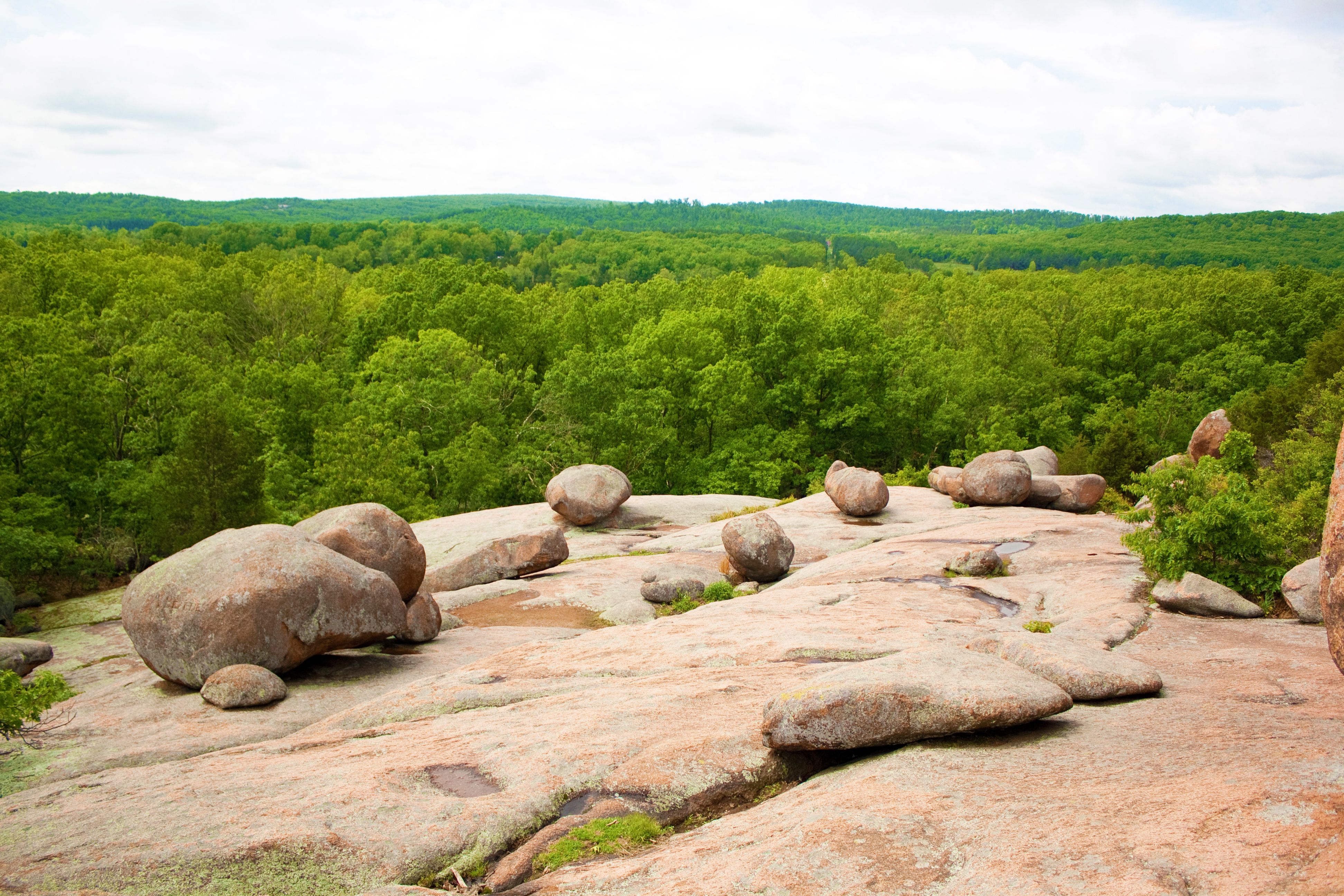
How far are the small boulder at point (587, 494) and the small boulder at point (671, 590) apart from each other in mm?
10460

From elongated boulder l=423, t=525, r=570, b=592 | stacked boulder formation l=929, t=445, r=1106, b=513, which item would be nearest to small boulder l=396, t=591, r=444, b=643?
elongated boulder l=423, t=525, r=570, b=592

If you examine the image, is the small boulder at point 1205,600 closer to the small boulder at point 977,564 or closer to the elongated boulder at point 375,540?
the small boulder at point 977,564

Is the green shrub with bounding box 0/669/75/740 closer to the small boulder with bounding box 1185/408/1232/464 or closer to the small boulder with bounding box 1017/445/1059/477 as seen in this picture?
the small boulder with bounding box 1017/445/1059/477

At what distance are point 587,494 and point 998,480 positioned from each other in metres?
15.9

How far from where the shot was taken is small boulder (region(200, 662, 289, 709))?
1497 centimetres

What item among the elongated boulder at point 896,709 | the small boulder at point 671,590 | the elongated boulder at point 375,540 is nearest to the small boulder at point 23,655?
the elongated boulder at point 375,540

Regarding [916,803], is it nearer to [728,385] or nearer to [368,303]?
[728,385]

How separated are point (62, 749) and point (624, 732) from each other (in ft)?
31.7

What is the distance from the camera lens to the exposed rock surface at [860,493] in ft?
99.4

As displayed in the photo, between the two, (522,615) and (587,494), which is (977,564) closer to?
(522,615)

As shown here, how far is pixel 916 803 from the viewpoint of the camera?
7.98 meters

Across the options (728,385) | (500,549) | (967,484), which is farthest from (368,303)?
(967,484)

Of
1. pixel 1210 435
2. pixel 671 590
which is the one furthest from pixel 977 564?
pixel 1210 435

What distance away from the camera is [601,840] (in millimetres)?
8320
